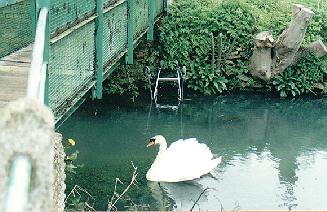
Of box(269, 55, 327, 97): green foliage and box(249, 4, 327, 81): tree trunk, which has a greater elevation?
box(249, 4, 327, 81): tree trunk

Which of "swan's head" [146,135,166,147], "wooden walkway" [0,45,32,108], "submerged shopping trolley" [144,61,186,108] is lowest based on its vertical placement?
"swan's head" [146,135,166,147]

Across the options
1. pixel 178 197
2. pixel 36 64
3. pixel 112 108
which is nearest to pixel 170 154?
pixel 178 197

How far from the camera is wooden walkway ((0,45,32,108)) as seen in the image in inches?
190

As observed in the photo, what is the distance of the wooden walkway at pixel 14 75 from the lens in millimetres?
4828

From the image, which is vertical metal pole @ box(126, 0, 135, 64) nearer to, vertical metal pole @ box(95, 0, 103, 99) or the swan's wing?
the swan's wing

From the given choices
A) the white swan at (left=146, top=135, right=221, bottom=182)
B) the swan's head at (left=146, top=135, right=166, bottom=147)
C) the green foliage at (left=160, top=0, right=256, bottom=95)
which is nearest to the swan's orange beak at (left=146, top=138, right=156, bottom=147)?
the swan's head at (left=146, top=135, right=166, bottom=147)

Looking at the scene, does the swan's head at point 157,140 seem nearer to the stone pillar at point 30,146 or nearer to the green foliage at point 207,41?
the green foliage at point 207,41

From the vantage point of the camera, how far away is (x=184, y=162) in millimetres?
10352

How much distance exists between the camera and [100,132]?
11.7 metres

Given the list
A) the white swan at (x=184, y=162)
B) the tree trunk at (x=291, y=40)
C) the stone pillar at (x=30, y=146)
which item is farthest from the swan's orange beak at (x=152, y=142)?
the stone pillar at (x=30, y=146)

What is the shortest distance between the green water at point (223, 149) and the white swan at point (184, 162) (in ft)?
0.46

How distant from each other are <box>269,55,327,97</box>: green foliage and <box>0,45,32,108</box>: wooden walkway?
8147mm

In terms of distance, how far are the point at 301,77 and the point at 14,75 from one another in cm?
953

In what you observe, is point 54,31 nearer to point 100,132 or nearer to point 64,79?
point 64,79
